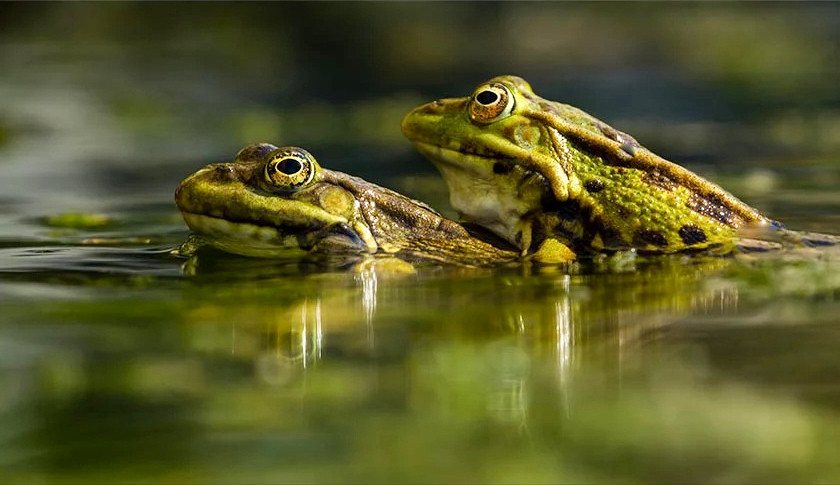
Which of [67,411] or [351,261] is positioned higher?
[351,261]

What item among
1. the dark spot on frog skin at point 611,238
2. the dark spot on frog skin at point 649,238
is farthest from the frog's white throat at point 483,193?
the dark spot on frog skin at point 649,238

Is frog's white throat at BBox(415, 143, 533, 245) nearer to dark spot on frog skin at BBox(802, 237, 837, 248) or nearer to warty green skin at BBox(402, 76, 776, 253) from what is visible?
warty green skin at BBox(402, 76, 776, 253)

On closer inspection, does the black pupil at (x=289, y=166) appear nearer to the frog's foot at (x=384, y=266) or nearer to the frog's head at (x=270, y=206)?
the frog's head at (x=270, y=206)

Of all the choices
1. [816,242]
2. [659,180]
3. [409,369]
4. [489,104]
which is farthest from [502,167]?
[409,369]

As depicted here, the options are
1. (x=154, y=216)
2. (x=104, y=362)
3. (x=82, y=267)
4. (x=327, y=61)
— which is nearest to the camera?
(x=104, y=362)

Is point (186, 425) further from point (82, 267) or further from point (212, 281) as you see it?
point (82, 267)

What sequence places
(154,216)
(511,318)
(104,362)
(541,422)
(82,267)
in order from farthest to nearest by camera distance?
1. (154,216)
2. (82,267)
3. (511,318)
4. (104,362)
5. (541,422)

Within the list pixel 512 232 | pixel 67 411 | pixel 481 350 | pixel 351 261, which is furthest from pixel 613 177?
pixel 67 411
